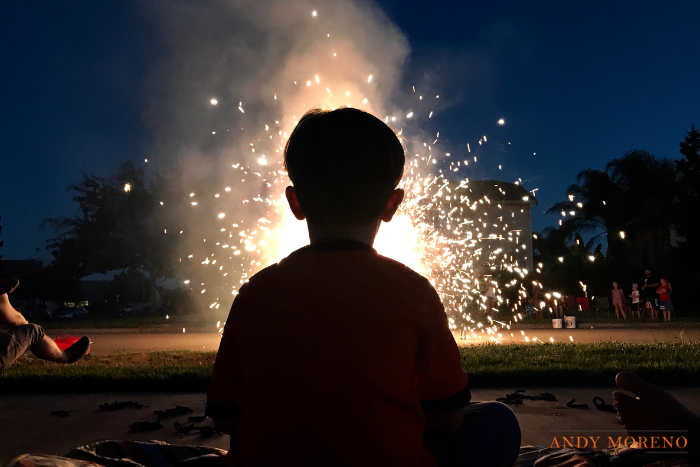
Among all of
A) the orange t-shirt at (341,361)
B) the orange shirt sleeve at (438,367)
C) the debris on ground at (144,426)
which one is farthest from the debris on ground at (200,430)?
the orange shirt sleeve at (438,367)

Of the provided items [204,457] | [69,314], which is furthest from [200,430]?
[69,314]

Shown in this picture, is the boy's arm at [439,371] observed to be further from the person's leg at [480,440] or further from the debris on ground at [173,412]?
the debris on ground at [173,412]

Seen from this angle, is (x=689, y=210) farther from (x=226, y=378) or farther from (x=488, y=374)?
(x=226, y=378)

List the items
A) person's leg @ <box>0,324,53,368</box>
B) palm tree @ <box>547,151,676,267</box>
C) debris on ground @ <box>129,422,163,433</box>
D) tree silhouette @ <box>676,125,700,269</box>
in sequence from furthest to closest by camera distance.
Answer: palm tree @ <box>547,151,676,267</box> < tree silhouette @ <box>676,125,700,269</box> < person's leg @ <box>0,324,53,368</box> < debris on ground @ <box>129,422,163,433</box>

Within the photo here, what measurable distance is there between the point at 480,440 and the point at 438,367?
0.53 meters

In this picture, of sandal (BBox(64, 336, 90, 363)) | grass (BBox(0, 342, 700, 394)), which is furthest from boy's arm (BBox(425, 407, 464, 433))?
sandal (BBox(64, 336, 90, 363))

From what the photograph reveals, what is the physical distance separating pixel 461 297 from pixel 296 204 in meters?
8.97

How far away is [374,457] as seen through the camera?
1.35 metres

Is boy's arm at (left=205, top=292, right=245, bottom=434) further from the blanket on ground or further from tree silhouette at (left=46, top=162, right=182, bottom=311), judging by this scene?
tree silhouette at (left=46, top=162, right=182, bottom=311)

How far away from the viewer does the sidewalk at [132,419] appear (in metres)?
3.56

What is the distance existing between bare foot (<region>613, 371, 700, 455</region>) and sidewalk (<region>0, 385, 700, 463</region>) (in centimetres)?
99

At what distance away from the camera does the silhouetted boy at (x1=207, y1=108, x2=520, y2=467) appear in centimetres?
136

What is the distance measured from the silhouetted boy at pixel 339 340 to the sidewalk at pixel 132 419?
7.39ft

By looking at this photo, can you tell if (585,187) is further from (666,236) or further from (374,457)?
(374,457)
